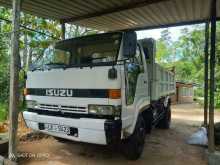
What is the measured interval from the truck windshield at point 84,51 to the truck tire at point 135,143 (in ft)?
4.31

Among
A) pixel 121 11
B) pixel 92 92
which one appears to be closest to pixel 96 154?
pixel 92 92

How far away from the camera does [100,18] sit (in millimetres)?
6801

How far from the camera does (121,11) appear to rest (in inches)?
239

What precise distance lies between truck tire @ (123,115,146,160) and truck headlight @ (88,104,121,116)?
88 cm

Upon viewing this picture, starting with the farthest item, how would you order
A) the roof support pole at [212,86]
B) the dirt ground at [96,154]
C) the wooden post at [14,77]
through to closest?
the roof support pole at [212,86]
the dirt ground at [96,154]
the wooden post at [14,77]

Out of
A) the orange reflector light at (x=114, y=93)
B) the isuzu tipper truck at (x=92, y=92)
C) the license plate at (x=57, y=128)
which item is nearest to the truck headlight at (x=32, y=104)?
the isuzu tipper truck at (x=92, y=92)

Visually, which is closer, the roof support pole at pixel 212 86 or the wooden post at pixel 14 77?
the wooden post at pixel 14 77

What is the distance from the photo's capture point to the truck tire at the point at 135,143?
4270 mm

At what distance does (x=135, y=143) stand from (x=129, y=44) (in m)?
1.73

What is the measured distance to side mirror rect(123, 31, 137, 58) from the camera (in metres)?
3.80

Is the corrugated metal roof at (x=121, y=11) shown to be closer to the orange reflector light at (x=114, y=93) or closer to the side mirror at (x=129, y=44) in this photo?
the side mirror at (x=129, y=44)

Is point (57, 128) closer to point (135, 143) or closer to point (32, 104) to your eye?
point (32, 104)

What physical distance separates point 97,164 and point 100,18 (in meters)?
4.10

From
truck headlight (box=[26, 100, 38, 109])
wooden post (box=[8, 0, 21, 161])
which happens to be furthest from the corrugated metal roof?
truck headlight (box=[26, 100, 38, 109])
